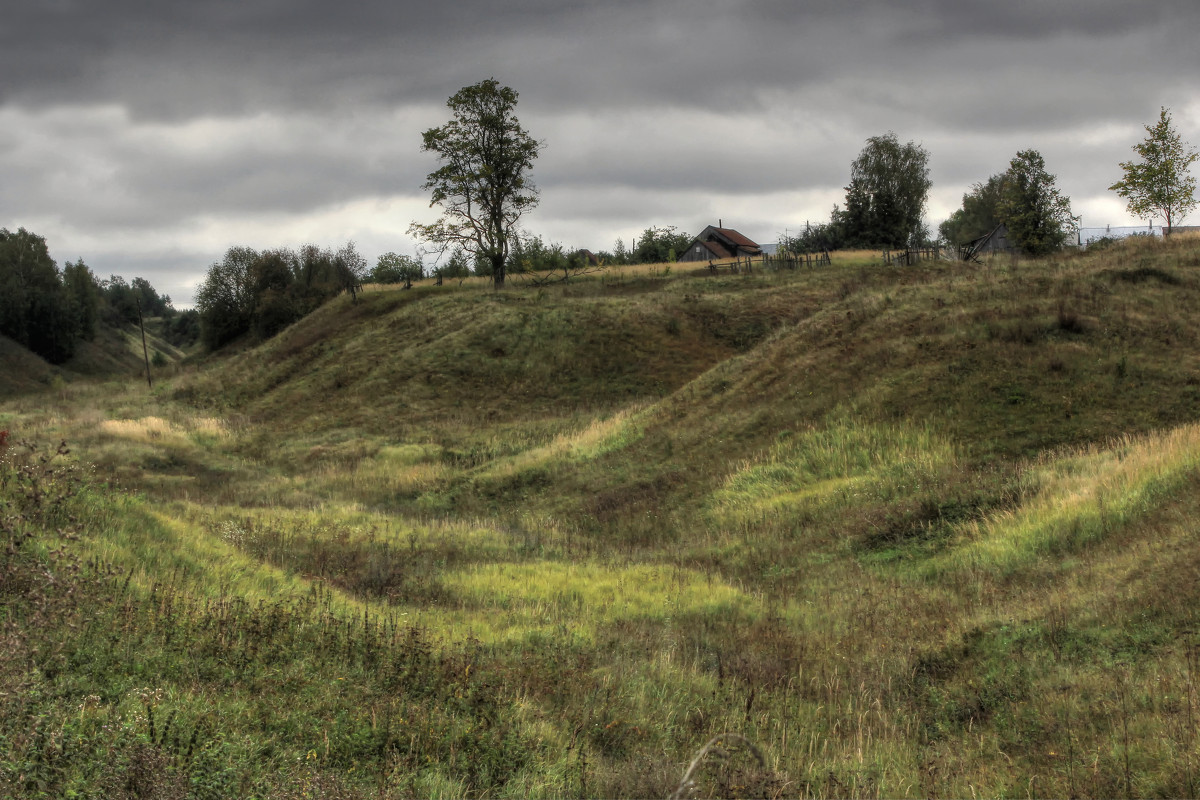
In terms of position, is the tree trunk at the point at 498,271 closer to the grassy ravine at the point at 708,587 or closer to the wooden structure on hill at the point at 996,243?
the grassy ravine at the point at 708,587

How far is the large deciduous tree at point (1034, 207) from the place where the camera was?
188 feet

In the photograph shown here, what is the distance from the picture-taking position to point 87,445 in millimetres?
26359

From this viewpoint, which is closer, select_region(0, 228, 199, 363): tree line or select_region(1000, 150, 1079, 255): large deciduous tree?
select_region(1000, 150, 1079, 255): large deciduous tree

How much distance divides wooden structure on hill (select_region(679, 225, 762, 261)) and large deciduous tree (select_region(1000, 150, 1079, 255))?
24.4m

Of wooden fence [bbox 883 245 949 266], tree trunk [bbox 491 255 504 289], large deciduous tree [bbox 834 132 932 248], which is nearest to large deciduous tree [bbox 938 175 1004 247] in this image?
large deciduous tree [bbox 834 132 932 248]

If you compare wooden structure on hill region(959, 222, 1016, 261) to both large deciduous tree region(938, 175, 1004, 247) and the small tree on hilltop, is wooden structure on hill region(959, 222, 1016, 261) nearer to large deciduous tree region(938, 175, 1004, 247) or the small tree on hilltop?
large deciduous tree region(938, 175, 1004, 247)

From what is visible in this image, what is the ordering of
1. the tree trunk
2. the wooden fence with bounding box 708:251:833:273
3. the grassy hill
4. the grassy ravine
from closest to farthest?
the grassy ravine < the wooden fence with bounding box 708:251:833:273 < the tree trunk < the grassy hill

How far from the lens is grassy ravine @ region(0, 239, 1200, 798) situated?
5059 millimetres

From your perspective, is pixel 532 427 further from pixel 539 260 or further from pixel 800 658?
pixel 539 260

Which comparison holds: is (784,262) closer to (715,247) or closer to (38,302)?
(715,247)

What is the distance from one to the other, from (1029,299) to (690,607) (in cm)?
1636

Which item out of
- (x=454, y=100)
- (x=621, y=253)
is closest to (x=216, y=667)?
(x=454, y=100)

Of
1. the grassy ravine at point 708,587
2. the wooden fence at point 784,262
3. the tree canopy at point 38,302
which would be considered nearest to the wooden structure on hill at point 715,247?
the wooden fence at point 784,262

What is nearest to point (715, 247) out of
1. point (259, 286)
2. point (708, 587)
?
point (259, 286)
